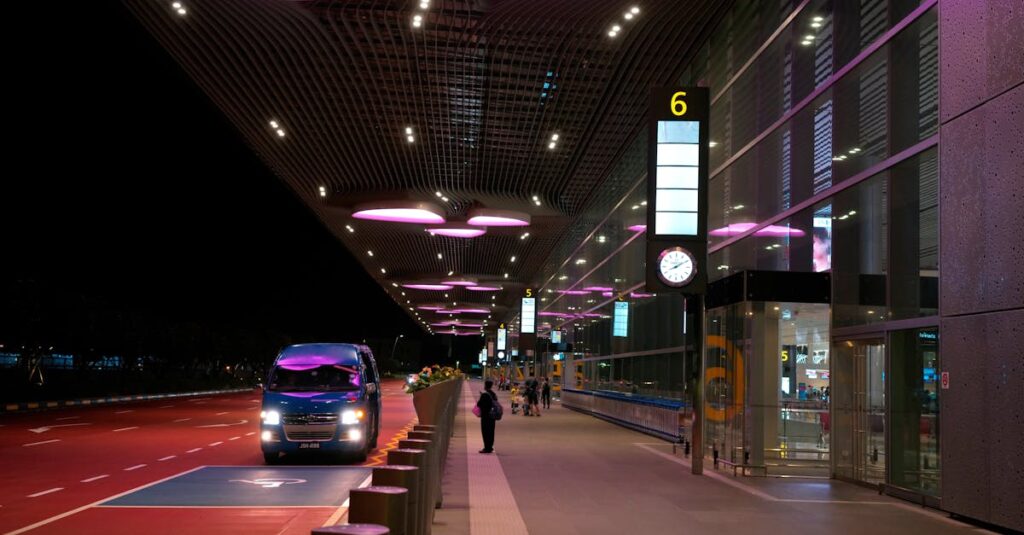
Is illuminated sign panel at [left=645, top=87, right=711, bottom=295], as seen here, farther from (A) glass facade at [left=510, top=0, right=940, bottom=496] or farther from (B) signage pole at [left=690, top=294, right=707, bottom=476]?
(B) signage pole at [left=690, top=294, right=707, bottom=476]

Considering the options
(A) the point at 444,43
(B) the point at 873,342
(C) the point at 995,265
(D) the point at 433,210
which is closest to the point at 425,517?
(C) the point at 995,265

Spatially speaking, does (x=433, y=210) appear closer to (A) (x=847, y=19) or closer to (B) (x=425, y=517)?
(A) (x=847, y=19)

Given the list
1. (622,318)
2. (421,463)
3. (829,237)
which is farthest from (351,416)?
(622,318)

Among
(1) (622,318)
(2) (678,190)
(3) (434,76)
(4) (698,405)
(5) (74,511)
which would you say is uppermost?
(3) (434,76)

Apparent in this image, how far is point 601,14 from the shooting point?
873 inches

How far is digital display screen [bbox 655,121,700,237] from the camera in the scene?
63.6 feet

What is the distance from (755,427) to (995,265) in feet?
23.9

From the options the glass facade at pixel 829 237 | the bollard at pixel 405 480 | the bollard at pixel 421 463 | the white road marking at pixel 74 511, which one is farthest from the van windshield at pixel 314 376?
the bollard at pixel 405 480

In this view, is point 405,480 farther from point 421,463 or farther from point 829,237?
point 829,237

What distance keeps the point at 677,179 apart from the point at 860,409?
203 inches

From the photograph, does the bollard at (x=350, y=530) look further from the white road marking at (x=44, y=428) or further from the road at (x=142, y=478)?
the white road marking at (x=44, y=428)

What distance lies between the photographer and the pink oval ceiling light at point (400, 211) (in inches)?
1715

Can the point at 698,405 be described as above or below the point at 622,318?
below

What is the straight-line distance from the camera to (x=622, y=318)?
40.6 metres
